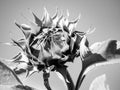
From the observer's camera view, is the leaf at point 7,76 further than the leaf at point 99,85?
No

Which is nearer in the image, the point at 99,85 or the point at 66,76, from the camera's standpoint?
the point at 66,76

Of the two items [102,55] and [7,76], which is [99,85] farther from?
[7,76]

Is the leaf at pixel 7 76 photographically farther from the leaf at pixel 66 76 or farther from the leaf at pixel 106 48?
the leaf at pixel 106 48

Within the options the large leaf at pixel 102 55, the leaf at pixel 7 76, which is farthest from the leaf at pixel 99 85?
the leaf at pixel 7 76

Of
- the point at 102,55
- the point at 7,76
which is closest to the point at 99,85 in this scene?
the point at 102,55

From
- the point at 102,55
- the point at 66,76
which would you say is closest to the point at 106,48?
the point at 102,55

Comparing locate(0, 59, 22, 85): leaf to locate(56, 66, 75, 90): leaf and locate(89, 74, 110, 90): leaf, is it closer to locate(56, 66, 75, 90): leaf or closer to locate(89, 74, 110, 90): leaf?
locate(56, 66, 75, 90): leaf

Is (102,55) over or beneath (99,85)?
over

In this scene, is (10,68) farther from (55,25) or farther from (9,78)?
(55,25)

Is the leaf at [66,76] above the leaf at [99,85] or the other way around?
above

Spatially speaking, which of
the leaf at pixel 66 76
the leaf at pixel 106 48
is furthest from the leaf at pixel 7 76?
the leaf at pixel 106 48
